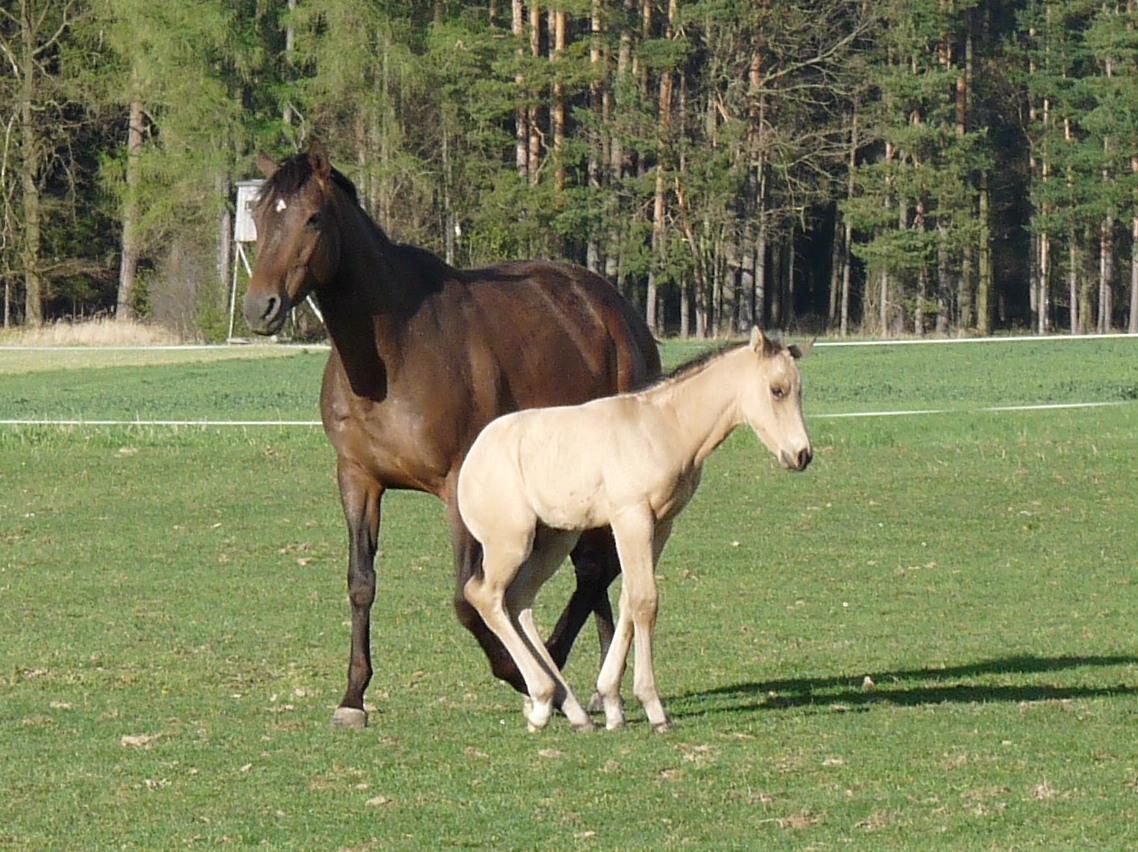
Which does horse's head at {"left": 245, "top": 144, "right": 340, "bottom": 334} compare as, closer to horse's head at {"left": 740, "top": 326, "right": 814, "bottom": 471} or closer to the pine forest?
horse's head at {"left": 740, "top": 326, "right": 814, "bottom": 471}

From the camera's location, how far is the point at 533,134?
55.3 m

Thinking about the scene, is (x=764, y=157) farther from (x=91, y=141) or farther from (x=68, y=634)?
(x=68, y=634)

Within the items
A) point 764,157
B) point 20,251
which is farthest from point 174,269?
point 764,157

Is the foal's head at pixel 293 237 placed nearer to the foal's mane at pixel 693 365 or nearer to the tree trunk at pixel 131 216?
the foal's mane at pixel 693 365

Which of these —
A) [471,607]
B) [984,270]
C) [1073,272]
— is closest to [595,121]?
[984,270]

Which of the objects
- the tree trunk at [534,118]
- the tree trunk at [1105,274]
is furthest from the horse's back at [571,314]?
the tree trunk at [1105,274]

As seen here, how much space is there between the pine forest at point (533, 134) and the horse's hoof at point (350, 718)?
3913 centimetres

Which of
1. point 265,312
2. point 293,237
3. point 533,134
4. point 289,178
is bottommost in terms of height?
point 265,312

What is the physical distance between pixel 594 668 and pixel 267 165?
126 inches

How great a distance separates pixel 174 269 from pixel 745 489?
35.4m

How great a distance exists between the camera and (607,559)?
883 centimetres

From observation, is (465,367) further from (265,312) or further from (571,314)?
(265,312)

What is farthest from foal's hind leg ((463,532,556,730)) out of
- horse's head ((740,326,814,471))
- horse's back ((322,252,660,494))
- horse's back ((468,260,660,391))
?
horse's back ((468,260,660,391))

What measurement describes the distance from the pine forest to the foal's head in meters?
39.1
